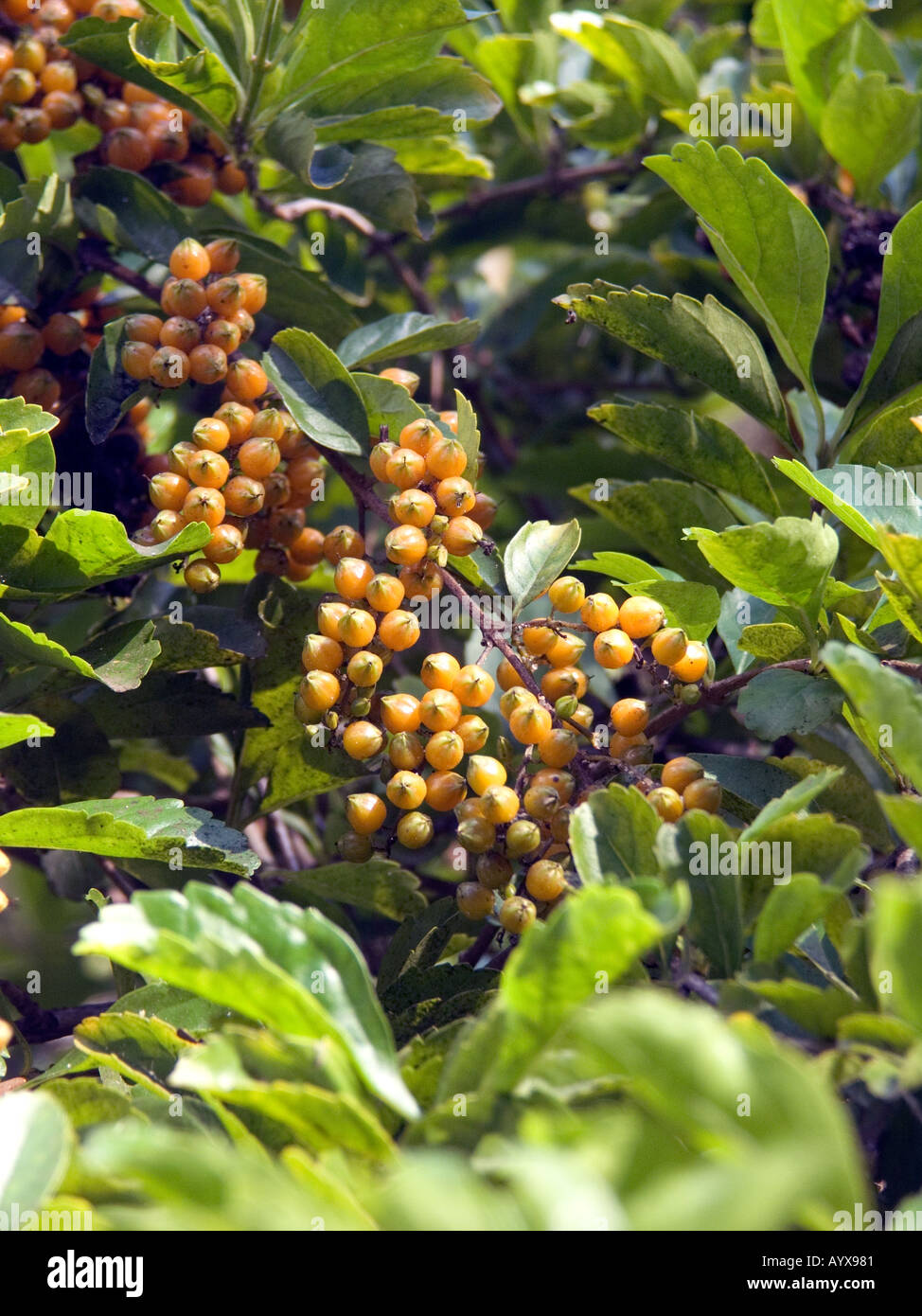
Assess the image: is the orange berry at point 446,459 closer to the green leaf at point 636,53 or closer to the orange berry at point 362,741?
the orange berry at point 362,741

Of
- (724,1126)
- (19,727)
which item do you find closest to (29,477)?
(19,727)

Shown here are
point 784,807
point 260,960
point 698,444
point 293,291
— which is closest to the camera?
point 260,960

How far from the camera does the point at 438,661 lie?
1107 mm

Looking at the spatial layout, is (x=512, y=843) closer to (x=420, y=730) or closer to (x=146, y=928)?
(x=420, y=730)

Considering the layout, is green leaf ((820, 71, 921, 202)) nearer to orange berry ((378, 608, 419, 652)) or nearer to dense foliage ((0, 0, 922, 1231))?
dense foliage ((0, 0, 922, 1231))

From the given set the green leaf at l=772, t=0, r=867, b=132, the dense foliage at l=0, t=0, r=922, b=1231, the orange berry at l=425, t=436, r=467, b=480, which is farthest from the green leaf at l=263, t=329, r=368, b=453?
the green leaf at l=772, t=0, r=867, b=132

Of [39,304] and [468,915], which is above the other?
[39,304]

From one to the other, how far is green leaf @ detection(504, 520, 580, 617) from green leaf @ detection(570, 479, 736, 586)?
15 centimetres

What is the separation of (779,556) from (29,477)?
0.68 metres

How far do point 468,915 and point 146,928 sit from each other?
40 centimetres

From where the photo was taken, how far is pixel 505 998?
713 millimetres

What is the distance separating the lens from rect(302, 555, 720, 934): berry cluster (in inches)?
40.0

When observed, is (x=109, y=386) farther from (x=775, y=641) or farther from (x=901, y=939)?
(x=901, y=939)
